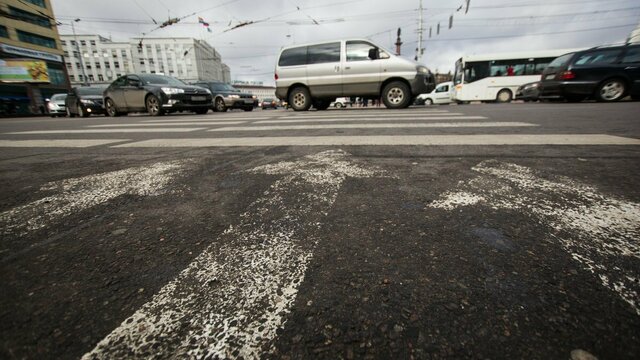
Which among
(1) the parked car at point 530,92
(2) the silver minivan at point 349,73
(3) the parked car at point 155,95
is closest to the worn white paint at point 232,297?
(2) the silver minivan at point 349,73

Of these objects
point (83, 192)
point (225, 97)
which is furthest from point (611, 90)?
point (225, 97)

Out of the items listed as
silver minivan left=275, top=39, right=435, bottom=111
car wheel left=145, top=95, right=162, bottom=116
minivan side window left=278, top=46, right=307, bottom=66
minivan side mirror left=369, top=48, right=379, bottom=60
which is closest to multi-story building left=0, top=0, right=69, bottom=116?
car wheel left=145, top=95, right=162, bottom=116

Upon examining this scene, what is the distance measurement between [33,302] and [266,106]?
31286 mm

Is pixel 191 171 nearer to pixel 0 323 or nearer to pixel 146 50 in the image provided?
pixel 0 323

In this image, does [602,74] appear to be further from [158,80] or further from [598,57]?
[158,80]

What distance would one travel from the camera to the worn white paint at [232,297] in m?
0.67

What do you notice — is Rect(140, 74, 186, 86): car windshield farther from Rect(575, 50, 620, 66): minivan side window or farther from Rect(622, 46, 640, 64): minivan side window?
Rect(622, 46, 640, 64): minivan side window

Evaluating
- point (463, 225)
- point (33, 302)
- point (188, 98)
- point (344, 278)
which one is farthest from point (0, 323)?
point (188, 98)

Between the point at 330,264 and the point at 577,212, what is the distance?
3.77 feet

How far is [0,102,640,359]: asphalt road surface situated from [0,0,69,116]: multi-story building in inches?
1360

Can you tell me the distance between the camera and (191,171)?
223 centimetres

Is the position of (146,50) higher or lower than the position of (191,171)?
higher

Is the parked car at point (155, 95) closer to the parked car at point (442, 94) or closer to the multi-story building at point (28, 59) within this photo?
the parked car at point (442, 94)

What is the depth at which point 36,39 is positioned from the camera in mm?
36312
